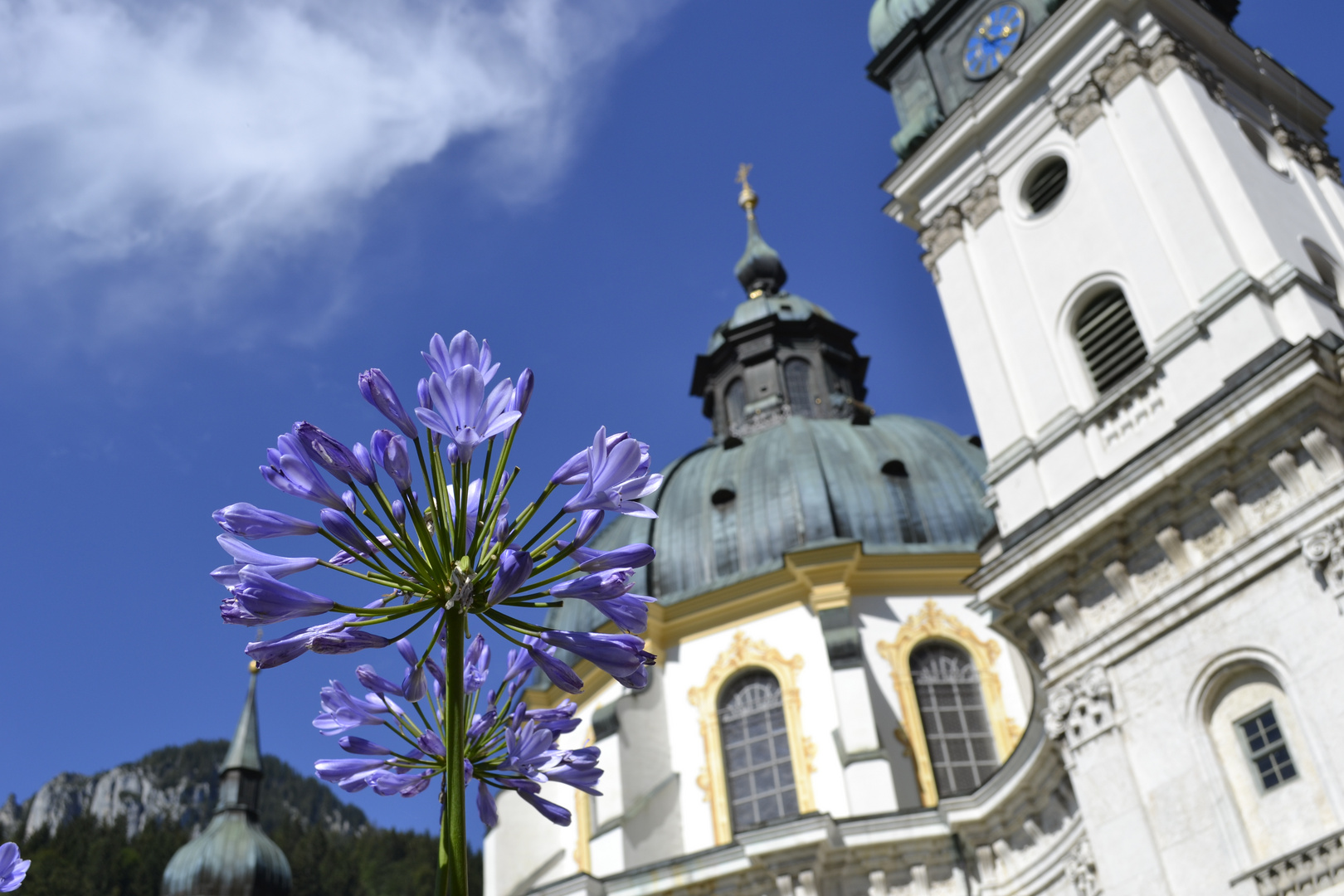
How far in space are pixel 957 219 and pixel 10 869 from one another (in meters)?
18.4

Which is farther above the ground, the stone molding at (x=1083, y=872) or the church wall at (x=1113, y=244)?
the church wall at (x=1113, y=244)

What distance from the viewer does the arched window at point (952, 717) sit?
23.1 metres

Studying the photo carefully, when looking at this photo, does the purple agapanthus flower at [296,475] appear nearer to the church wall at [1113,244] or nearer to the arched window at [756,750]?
the church wall at [1113,244]

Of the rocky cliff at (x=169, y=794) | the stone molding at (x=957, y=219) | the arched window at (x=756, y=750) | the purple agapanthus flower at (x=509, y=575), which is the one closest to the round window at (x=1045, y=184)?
the stone molding at (x=957, y=219)

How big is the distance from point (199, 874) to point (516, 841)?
844 centimetres

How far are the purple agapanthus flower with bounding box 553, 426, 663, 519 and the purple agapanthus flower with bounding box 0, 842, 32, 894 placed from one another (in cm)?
194

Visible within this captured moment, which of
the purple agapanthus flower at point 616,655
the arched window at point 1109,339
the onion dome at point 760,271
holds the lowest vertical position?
the purple agapanthus flower at point 616,655

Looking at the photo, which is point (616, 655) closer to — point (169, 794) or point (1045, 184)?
point (1045, 184)

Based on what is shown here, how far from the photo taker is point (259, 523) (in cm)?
318

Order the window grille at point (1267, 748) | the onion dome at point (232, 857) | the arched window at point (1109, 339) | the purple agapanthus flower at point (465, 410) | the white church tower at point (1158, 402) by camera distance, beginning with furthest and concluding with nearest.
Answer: the onion dome at point (232, 857), the arched window at point (1109, 339), the white church tower at point (1158, 402), the window grille at point (1267, 748), the purple agapanthus flower at point (465, 410)

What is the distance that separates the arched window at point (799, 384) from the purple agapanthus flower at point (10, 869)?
33222 mm

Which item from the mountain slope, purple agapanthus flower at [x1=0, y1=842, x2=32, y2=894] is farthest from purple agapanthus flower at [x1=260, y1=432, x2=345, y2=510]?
the mountain slope

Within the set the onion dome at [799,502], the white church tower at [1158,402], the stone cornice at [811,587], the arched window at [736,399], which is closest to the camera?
the white church tower at [1158,402]

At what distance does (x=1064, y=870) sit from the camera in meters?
16.3
